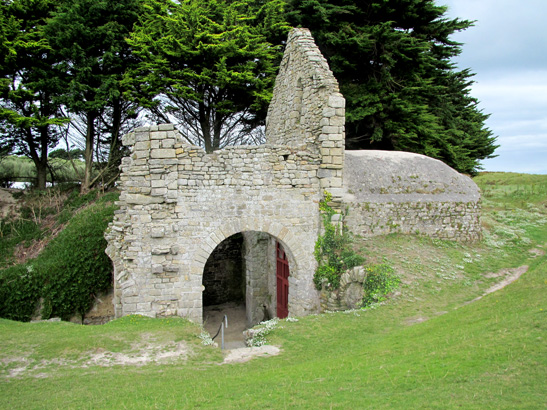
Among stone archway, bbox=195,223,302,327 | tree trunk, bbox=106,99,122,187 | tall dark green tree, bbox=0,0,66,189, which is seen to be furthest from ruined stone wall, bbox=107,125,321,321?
tree trunk, bbox=106,99,122,187

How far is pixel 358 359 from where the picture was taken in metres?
6.30

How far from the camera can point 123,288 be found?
967 cm

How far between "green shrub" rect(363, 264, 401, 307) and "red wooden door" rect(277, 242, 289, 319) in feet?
10.5

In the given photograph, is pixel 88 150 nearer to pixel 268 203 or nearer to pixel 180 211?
pixel 180 211

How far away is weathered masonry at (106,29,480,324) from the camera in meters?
9.74

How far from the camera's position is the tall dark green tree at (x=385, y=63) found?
1825 cm

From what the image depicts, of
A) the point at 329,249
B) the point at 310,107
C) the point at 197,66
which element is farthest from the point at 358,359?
the point at 197,66

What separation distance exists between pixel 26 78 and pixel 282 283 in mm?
15048

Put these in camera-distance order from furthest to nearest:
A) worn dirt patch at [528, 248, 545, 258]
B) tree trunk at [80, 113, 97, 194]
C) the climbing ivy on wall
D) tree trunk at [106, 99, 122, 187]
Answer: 1. tree trunk at [106, 99, 122, 187]
2. tree trunk at [80, 113, 97, 194]
3. worn dirt patch at [528, 248, 545, 258]
4. the climbing ivy on wall

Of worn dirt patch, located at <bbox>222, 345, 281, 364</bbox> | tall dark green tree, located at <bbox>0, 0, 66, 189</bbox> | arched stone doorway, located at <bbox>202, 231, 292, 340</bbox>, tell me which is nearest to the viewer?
worn dirt patch, located at <bbox>222, 345, 281, 364</bbox>

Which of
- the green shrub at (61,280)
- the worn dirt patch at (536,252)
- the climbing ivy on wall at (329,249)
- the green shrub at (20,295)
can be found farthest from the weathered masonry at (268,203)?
the green shrub at (20,295)

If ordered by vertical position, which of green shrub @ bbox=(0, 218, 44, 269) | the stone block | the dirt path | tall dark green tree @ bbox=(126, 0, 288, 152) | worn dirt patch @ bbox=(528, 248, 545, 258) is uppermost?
tall dark green tree @ bbox=(126, 0, 288, 152)

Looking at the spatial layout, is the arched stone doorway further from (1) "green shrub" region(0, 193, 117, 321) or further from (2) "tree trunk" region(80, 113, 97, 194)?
(2) "tree trunk" region(80, 113, 97, 194)

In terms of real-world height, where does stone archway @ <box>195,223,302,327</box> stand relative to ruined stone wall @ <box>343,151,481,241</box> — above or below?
below
